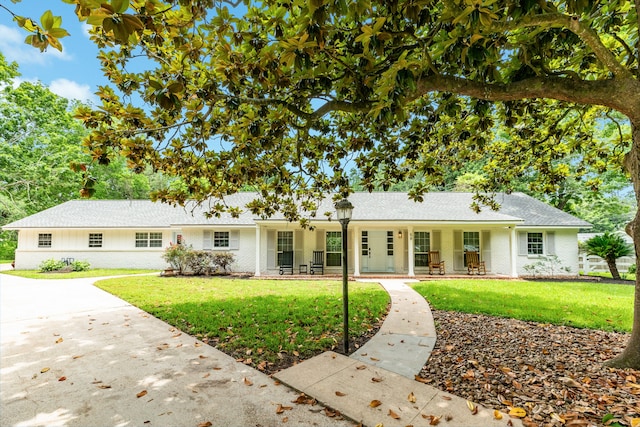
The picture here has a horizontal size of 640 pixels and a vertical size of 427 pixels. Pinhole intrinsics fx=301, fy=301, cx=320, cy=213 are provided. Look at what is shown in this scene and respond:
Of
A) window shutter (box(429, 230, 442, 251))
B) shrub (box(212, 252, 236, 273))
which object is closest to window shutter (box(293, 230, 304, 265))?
shrub (box(212, 252, 236, 273))

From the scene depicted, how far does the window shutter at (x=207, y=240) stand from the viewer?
15781 millimetres

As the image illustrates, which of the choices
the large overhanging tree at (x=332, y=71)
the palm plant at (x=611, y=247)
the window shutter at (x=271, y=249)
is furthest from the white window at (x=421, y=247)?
the large overhanging tree at (x=332, y=71)

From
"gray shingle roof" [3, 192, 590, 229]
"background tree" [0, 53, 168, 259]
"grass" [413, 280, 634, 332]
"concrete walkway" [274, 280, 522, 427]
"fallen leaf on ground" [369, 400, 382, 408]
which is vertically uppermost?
"background tree" [0, 53, 168, 259]

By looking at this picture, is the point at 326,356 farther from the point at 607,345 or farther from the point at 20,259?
the point at 20,259

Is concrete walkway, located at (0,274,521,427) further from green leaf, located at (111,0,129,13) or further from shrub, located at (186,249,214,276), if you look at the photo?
shrub, located at (186,249,214,276)

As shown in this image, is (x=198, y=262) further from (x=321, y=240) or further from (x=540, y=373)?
(x=540, y=373)

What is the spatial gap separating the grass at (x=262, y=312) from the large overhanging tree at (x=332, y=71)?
2.63 metres

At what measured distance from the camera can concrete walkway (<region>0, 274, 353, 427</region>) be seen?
9.53 feet

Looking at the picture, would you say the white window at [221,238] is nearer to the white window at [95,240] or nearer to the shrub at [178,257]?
the shrub at [178,257]

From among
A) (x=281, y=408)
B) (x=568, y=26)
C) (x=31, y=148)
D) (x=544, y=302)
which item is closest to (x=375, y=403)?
(x=281, y=408)

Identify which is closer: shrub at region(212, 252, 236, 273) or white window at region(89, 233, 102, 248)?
shrub at region(212, 252, 236, 273)

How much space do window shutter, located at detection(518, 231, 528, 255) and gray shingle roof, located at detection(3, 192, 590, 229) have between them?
→ 61 cm

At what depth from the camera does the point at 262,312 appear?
22.3 ft

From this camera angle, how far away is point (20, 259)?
17.5 meters
